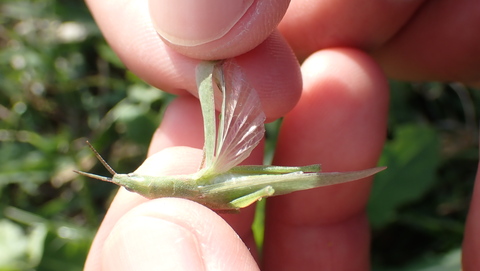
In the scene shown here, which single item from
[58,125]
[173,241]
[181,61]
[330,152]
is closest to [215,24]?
[181,61]

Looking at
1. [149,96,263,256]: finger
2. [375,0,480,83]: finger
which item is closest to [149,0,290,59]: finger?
[149,96,263,256]: finger

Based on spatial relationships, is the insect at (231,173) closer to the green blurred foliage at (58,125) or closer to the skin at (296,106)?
the skin at (296,106)

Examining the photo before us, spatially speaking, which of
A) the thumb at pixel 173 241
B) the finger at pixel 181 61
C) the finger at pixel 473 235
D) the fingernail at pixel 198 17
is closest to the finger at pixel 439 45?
the finger at pixel 473 235

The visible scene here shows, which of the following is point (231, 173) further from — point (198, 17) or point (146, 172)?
point (198, 17)

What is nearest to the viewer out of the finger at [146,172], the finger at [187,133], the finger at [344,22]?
the finger at [146,172]

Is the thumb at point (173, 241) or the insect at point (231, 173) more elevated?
the insect at point (231, 173)

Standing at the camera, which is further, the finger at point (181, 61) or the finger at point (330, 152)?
the finger at point (330, 152)

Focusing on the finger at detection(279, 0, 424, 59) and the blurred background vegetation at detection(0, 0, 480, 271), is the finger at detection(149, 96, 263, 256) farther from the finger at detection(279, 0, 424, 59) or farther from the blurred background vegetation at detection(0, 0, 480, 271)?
the blurred background vegetation at detection(0, 0, 480, 271)

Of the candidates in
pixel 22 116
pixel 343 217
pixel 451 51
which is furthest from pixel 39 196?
pixel 451 51
